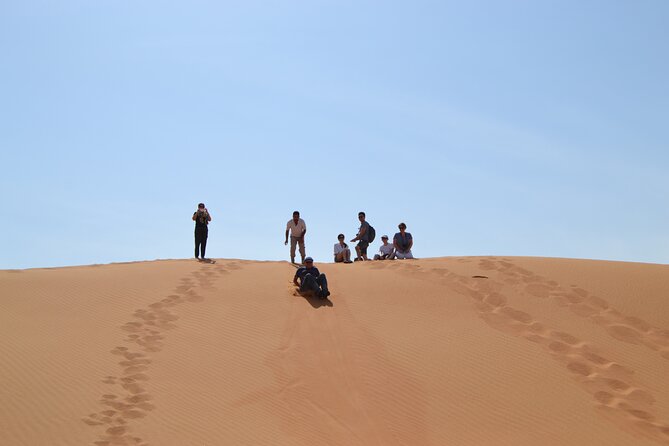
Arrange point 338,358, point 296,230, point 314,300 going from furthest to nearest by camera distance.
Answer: point 296,230
point 314,300
point 338,358

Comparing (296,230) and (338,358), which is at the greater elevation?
(296,230)

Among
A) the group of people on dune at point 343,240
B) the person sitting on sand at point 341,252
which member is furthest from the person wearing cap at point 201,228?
the person sitting on sand at point 341,252

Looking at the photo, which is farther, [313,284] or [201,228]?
[201,228]

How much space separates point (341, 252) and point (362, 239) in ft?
2.46

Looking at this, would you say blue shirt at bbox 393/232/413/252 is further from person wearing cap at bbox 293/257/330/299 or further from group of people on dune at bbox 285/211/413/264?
person wearing cap at bbox 293/257/330/299

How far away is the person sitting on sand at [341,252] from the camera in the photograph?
64.5 feet

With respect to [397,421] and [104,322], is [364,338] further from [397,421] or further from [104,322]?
[104,322]

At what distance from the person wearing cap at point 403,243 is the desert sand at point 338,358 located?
2088 mm

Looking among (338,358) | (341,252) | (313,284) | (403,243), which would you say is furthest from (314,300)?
(341,252)

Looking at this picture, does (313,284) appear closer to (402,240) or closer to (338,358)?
(338,358)

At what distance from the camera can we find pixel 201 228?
60.3ft

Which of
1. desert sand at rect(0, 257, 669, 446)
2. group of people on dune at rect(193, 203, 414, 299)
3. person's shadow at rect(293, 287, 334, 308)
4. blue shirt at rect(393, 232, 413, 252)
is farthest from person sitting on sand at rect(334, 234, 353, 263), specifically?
person's shadow at rect(293, 287, 334, 308)

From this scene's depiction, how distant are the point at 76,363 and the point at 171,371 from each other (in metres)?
1.54

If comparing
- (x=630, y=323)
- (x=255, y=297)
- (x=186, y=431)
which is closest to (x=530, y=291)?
(x=630, y=323)
